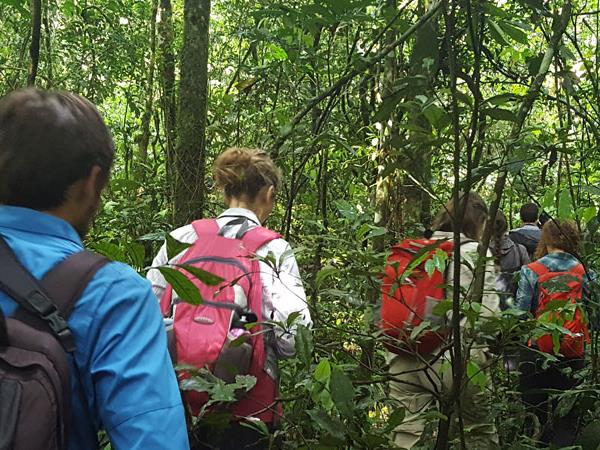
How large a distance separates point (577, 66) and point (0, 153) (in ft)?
8.29

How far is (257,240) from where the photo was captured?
2.22 meters

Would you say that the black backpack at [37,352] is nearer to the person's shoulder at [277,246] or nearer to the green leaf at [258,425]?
the green leaf at [258,425]

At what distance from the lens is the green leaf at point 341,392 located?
1573 millimetres

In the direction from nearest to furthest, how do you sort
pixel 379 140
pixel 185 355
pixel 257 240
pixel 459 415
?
pixel 459 415
pixel 185 355
pixel 257 240
pixel 379 140

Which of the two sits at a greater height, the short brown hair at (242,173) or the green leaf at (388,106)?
the green leaf at (388,106)

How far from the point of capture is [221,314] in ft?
6.83

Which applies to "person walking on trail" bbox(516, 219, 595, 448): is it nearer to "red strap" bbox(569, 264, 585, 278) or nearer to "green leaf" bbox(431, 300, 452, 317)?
"red strap" bbox(569, 264, 585, 278)

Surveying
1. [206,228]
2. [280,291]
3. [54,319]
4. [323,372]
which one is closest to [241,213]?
[206,228]

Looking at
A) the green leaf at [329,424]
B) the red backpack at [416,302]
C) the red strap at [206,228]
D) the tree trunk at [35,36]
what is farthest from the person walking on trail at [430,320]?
the tree trunk at [35,36]

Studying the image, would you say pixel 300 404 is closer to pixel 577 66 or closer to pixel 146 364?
pixel 146 364

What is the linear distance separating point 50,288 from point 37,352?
0.39ft

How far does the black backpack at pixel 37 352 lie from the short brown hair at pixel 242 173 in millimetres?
1350

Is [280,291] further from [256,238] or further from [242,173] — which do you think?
[242,173]

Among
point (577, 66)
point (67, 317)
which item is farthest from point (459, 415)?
point (577, 66)
